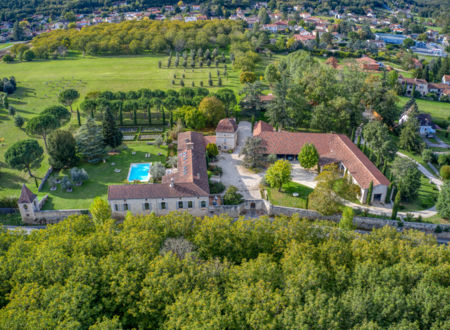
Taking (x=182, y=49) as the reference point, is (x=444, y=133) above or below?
below

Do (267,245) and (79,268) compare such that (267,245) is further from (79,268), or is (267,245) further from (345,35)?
(345,35)

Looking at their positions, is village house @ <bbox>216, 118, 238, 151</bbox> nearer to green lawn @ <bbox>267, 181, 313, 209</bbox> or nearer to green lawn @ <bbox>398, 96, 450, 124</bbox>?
green lawn @ <bbox>267, 181, 313, 209</bbox>

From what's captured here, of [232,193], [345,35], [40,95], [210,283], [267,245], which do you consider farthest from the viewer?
[345,35]

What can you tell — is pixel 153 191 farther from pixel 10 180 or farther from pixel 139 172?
pixel 10 180

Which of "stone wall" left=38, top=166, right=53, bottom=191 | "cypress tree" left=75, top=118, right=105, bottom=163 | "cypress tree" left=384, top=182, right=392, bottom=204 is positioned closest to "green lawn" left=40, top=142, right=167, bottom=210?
"stone wall" left=38, top=166, right=53, bottom=191

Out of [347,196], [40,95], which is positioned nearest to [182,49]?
[40,95]

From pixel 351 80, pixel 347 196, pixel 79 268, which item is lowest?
pixel 347 196
